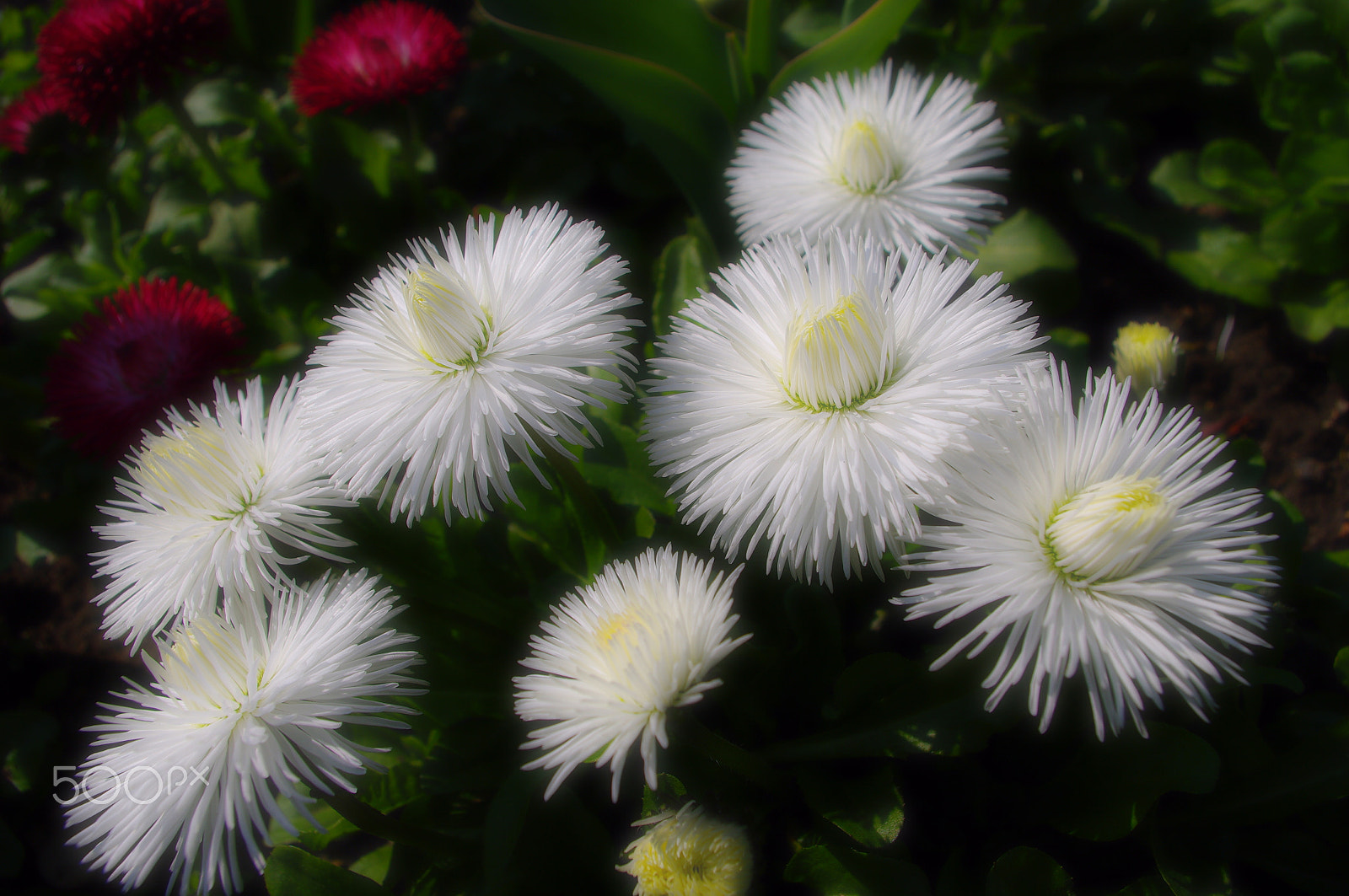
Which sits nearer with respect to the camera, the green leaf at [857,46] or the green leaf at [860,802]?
the green leaf at [860,802]

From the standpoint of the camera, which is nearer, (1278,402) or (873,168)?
(873,168)

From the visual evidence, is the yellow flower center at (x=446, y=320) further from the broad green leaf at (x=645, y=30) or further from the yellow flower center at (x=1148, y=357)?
the yellow flower center at (x=1148, y=357)

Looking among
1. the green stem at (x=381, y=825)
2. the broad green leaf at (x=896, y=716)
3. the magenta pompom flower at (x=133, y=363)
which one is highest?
the broad green leaf at (x=896, y=716)

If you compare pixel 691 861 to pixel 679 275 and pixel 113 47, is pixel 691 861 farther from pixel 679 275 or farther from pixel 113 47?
pixel 113 47

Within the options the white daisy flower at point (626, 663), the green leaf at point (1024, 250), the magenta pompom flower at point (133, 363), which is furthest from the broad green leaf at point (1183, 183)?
the magenta pompom flower at point (133, 363)

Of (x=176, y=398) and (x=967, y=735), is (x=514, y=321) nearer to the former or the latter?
(x=967, y=735)

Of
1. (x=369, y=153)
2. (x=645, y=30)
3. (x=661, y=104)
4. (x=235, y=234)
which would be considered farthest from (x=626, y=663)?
(x=235, y=234)

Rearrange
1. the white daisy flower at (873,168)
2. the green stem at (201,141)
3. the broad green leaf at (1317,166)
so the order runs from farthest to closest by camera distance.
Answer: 1. the green stem at (201,141)
2. the broad green leaf at (1317,166)
3. the white daisy flower at (873,168)
